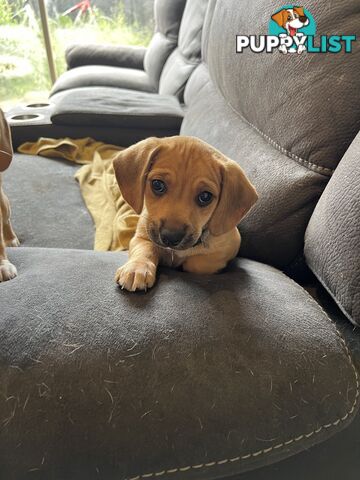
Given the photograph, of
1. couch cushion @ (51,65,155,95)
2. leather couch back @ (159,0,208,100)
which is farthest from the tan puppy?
couch cushion @ (51,65,155,95)

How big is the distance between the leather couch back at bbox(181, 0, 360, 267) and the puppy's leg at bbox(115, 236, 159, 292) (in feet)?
1.00

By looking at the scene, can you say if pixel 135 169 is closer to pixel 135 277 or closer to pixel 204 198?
pixel 204 198

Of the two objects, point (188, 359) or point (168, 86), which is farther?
point (168, 86)

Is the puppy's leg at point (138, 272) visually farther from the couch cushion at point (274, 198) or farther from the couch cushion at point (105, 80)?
the couch cushion at point (105, 80)

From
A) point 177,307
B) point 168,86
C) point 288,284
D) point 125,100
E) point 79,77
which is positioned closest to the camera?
point 177,307

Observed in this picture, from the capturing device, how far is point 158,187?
109cm

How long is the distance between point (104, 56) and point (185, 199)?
3695 mm

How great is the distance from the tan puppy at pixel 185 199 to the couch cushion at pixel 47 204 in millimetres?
409

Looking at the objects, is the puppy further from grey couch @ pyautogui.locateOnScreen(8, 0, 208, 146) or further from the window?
the window

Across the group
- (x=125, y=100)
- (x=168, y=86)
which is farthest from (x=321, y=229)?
(x=168, y=86)

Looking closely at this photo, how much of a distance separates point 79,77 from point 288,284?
3.10m

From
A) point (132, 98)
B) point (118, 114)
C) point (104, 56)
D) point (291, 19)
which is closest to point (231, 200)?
point (291, 19)

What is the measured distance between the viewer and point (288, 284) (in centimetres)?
93

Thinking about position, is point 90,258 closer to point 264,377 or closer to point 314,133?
point 264,377
